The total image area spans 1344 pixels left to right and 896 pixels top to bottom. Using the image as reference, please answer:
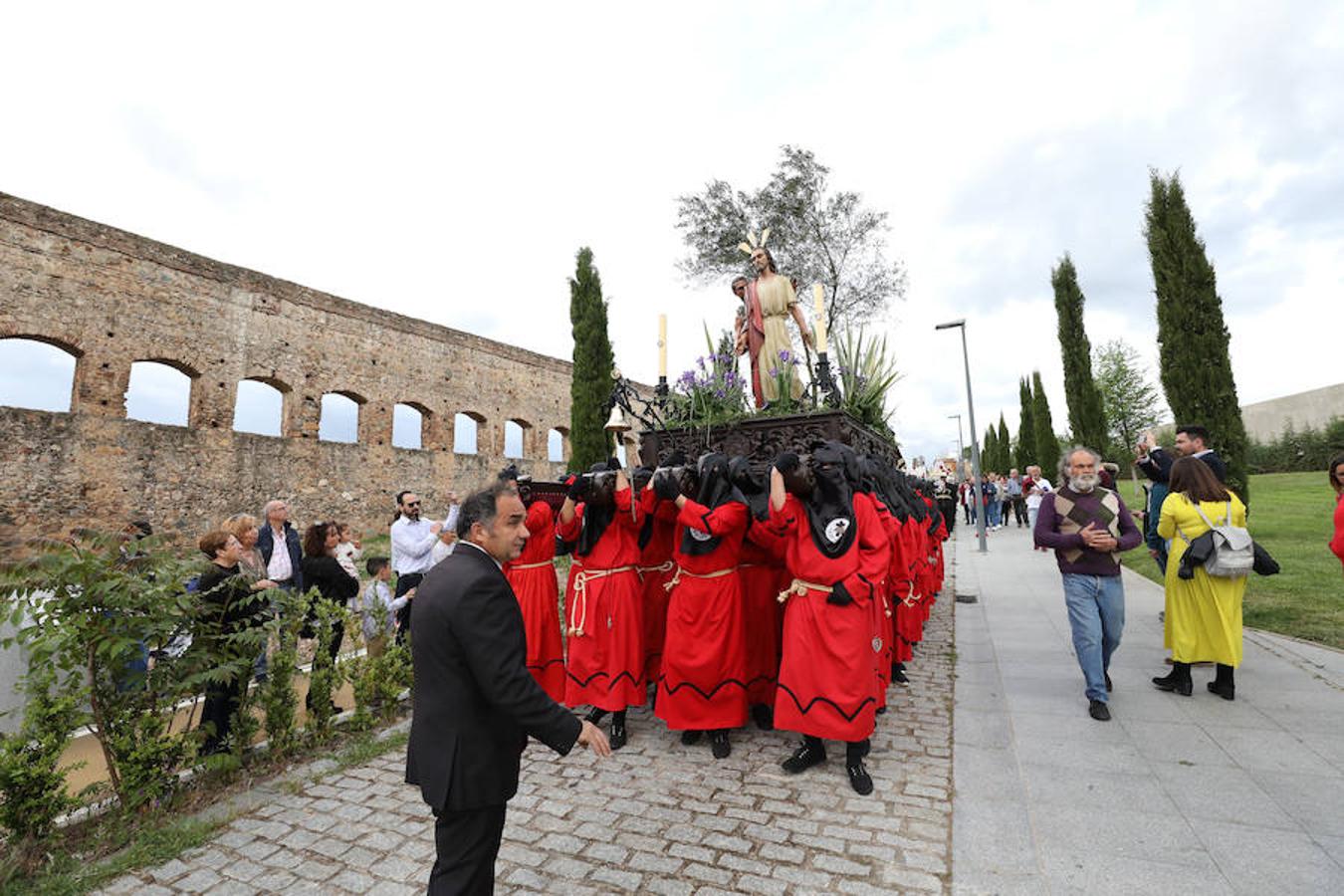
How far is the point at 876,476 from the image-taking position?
5191 mm

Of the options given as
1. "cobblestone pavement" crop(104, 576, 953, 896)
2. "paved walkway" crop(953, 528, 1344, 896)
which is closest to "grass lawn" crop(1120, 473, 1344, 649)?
"paved walkway" crop(953, 528, 1344, 896)

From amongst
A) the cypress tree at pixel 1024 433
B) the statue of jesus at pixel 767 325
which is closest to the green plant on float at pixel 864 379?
the statue of jesus at pixel 767 325

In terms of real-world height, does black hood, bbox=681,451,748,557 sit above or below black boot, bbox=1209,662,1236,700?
above

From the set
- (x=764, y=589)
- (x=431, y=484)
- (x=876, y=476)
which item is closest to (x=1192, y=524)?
(x=876, y=476)

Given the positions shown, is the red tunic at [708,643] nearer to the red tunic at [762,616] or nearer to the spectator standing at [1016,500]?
the red tunic at [762,616]

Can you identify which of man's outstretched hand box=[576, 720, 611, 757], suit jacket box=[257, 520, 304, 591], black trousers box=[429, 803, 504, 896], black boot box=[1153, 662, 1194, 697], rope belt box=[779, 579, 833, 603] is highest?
Answer: suit jacket box=[257, 520, 304, 591]

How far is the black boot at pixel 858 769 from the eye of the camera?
3.46 meters

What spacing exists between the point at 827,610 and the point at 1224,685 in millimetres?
3675

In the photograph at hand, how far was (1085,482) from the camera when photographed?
462 centimetres

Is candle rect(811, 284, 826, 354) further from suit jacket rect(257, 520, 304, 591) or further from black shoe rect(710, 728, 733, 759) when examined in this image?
suit jacket rect(257, 520, 304, 591)

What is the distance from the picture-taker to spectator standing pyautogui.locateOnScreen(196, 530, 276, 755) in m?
3.76

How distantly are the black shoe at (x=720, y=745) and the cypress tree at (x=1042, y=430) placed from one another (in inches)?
1127

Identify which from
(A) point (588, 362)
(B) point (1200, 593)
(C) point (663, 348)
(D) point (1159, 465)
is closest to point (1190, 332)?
(D) point (1159, 465)

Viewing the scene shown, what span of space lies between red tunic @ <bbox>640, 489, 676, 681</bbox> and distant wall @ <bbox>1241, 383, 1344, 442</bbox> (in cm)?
4225
